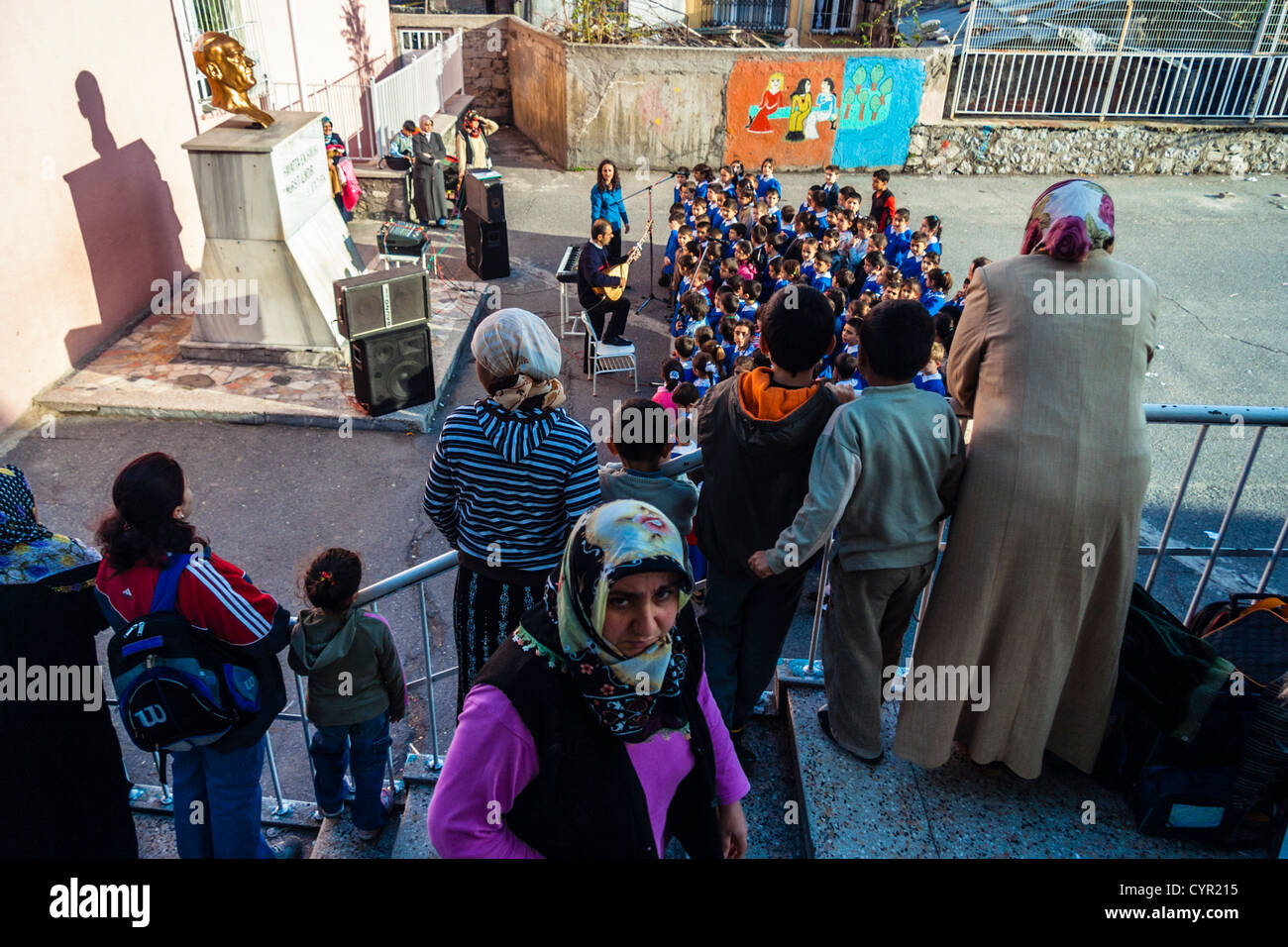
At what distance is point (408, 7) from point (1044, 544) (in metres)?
23.3

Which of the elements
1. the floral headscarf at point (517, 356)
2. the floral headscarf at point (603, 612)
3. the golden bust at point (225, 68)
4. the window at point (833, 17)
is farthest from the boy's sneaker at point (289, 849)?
the window at point (833, 17)

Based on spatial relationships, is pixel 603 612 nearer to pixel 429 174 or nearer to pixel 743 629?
pixel 743 629

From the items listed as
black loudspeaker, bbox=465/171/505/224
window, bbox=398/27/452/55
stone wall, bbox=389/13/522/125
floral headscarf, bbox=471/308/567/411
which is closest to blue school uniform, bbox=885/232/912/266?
black loudspeaker, bbox=465/171/505/224

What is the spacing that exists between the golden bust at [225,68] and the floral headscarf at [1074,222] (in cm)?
804

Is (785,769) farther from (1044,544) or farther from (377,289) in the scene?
(377,289)

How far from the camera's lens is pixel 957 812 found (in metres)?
2.92

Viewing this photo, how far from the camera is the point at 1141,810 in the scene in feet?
9.19

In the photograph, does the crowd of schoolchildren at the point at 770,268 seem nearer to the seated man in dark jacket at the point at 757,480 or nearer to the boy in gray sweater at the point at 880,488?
the seated man in dark jacket at the point at 757,480

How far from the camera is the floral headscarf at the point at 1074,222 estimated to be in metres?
2.53

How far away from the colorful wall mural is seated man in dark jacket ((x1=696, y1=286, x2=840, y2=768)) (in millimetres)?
14425

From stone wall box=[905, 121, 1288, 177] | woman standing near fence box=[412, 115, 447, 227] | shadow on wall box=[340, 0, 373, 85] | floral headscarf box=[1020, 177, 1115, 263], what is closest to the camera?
floral headscarf box=[1020, 177, 1115, 263]

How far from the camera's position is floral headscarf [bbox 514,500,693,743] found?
1685mm

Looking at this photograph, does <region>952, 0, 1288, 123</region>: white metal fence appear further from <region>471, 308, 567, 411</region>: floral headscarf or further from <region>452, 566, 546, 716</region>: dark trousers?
<region>452, 566, 546, 716</region>: dark trousers
